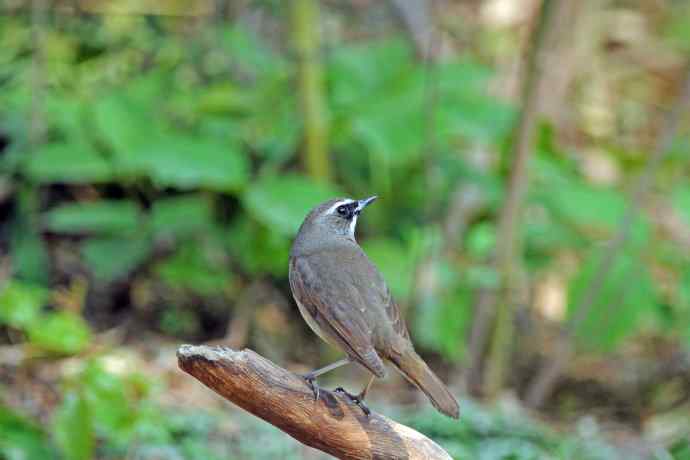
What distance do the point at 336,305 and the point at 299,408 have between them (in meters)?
0.48

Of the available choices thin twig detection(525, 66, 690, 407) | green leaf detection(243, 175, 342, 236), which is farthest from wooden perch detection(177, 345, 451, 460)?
thin twig detection(525, 66, 690, 407)

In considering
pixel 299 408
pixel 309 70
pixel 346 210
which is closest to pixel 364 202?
pixel 346 210

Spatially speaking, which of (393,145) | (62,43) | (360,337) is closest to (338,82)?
(393,145)

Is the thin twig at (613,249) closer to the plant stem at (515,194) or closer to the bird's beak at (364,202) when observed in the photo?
the plant stem at (515,194)

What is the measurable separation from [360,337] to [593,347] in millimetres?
3310

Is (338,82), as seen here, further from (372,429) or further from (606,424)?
(372,429)

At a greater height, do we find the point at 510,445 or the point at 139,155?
the point at 139,155

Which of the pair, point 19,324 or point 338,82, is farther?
point 338,82

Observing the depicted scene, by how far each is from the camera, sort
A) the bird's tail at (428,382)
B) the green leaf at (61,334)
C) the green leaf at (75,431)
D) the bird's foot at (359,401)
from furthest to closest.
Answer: the green leaf at (61,334)
the green leaf at (75,431)
the bird's foot at (359,401)
the bird's tail at (428,382)

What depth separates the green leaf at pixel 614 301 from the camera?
659 centimetres

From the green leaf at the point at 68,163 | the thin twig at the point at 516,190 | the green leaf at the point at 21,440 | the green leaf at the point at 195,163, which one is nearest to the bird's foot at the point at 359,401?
the green leaf at the point at 21,440

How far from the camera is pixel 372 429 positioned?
366cm

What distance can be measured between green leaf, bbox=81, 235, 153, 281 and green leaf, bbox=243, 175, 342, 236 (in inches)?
33.9

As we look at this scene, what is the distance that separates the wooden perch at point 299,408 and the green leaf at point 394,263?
9.01 feet
